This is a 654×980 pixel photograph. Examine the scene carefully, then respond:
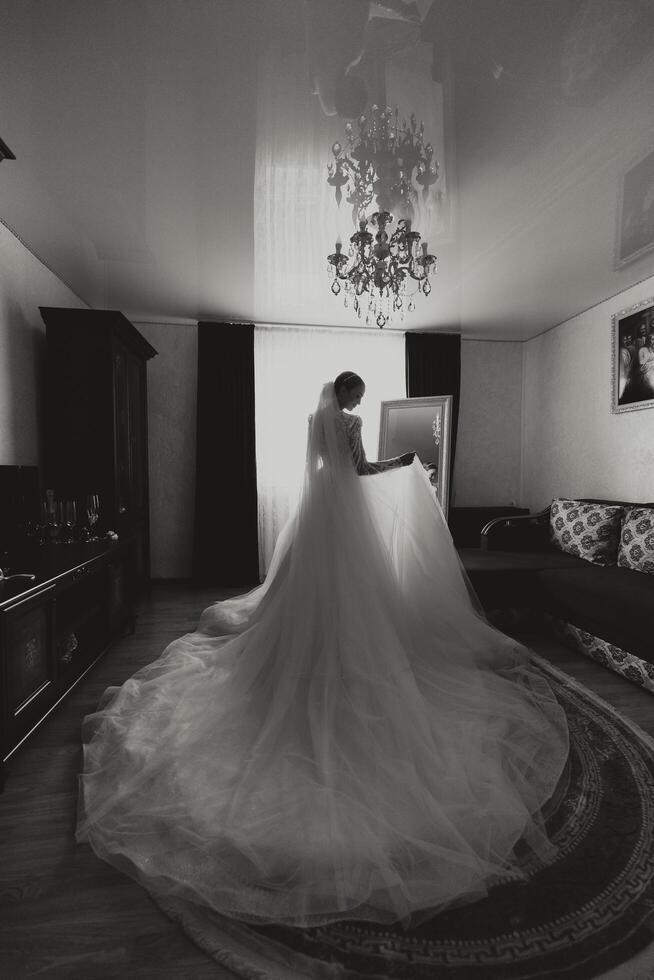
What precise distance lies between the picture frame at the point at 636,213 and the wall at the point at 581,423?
0.65 m

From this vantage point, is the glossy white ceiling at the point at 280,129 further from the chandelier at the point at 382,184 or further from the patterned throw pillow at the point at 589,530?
the patterned throw pillow at the point at 589,530

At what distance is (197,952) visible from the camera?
1.21 m

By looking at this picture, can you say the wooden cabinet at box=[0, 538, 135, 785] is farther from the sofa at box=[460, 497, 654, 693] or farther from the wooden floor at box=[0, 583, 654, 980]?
the sofa at box=[460, 497, 654, 693]

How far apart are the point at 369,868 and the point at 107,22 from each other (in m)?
2.79

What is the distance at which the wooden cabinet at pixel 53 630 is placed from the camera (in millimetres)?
1917

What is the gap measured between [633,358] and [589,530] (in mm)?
1500

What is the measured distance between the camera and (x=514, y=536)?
450cm

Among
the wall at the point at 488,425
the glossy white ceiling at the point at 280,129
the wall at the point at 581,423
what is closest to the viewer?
the glossy white ceiling at the point at 280,129

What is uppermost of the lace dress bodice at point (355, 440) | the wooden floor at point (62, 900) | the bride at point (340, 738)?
the lace dress bodice at point (355, 440)

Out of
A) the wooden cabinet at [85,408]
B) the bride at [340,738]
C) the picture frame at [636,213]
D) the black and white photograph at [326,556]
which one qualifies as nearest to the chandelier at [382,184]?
the black and white photograph at [326,556]

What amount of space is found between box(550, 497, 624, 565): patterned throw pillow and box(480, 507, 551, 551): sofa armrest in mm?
152

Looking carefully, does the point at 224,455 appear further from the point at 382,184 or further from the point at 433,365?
the point at 382,184

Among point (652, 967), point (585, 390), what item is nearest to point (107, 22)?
point (652, 967)

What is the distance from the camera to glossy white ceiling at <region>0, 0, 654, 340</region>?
1631mm
